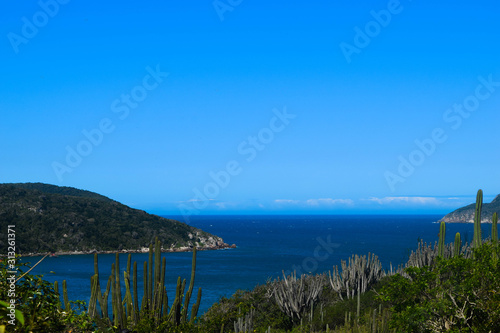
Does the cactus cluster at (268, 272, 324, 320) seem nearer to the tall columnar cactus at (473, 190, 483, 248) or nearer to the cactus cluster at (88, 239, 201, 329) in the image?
the cactus cluster at (88, 239, 201, 329)

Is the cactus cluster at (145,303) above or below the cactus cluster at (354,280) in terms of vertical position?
above

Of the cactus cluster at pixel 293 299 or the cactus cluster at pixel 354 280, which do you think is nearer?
the cactus cluster at pixel 293 299

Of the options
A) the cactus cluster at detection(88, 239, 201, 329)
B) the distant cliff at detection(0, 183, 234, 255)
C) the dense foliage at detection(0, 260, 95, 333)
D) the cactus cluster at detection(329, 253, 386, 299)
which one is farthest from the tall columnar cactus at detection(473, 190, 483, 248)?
the distant cliff at detection(0, 183, 234, 255)

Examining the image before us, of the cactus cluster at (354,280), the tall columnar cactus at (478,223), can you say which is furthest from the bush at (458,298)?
the cactus cluster at (354,280)

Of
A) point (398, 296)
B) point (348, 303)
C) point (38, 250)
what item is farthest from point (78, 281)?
point (398, 296)

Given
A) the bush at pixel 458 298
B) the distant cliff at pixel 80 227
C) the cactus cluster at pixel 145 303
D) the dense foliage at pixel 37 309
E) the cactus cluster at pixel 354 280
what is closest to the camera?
the dense foliage at pixel 37 309

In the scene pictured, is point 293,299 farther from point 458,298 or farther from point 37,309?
point 37,309

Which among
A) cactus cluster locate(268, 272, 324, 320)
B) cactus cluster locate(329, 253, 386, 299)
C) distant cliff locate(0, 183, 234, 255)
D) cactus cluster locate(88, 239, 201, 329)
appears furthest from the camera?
distant cliff locate(0, 183, 234, 255)

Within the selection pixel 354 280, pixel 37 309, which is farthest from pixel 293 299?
pixel 37 309

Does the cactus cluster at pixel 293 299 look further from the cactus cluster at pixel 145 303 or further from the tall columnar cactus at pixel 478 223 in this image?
the tall columnar cactus at pixel 478 223

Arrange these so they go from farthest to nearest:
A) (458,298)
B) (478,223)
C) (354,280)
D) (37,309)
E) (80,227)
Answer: (80,227) → (354,280) → (478,223) → (458,298) → (37,309)
